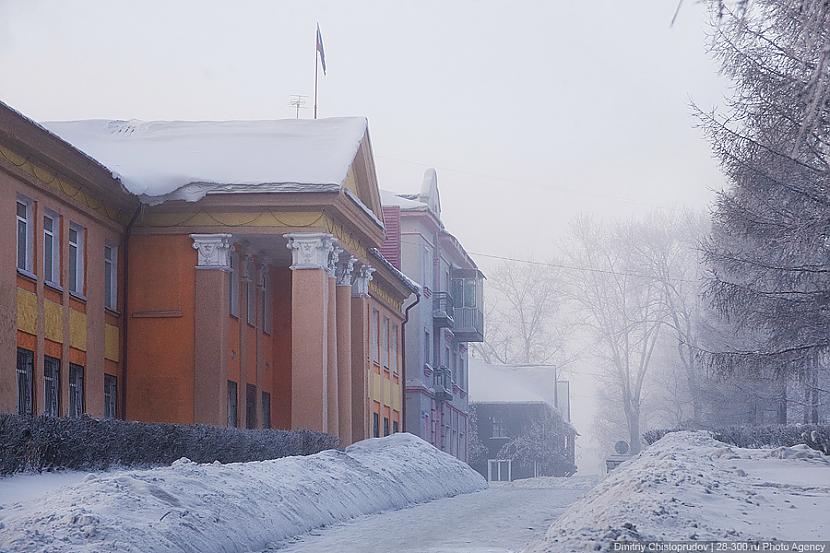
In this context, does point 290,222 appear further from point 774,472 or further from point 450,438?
point 450,438

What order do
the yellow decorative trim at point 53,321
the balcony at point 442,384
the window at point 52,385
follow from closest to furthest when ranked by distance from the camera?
the yellow decorative trim at point 53,321, the window at point 52,385, the balcony at point 442,384

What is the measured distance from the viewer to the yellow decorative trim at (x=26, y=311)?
811 inches

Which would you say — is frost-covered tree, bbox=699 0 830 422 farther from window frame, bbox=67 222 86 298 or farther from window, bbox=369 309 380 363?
window, bbox=369 309 380 363

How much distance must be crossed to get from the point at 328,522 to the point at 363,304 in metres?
17.9

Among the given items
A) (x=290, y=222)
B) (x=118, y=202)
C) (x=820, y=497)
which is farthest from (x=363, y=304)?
(x=820, y=497)

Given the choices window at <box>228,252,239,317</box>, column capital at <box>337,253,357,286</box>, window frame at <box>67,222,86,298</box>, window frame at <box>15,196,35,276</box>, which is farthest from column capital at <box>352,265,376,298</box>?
window frame at <box>15,196,35,276</box>

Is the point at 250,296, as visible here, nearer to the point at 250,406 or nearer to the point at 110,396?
the point at 250,406

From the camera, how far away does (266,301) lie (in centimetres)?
3100

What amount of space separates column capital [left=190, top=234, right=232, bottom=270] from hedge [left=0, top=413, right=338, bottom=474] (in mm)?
5149

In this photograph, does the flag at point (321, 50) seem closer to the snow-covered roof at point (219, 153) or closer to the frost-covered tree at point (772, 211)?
the snow-covered roof at point (219, 153)

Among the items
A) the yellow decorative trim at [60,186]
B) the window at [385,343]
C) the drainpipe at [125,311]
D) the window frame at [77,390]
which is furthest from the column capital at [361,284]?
the window frame at [77,390]

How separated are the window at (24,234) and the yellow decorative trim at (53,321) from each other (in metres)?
0.82

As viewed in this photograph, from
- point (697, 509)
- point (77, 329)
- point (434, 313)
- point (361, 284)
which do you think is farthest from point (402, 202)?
point (697, 509)

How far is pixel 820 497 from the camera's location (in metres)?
11.3
